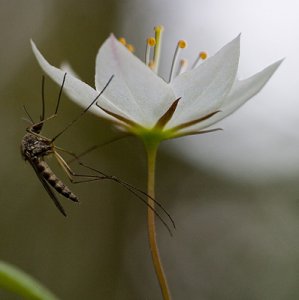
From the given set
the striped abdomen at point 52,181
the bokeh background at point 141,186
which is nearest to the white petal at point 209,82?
the striped abdomen at point 52,181

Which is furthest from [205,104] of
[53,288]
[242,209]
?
[242,209]

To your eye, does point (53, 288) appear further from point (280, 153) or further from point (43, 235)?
point (280, 153)

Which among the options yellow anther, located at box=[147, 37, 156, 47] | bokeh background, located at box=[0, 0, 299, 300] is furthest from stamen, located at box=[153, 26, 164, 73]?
bokeh background, located at box=[0, 0, 299, 300]

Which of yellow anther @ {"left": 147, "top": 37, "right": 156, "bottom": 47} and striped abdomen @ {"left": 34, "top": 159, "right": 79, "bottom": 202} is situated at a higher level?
yellow anther @ {"left": 147, "top": 37, "right": 156, "bottom": 47}

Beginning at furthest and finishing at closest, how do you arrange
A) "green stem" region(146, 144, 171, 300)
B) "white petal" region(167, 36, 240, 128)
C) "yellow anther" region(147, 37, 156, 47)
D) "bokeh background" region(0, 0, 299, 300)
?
"bokeh background" region(0, 0, 299, 300) < "yellow anther" region(147, 37, 156, 47) < "white petal" region(167, 36, 240, 128) < "green stem" region(146, 144, 171, 300)

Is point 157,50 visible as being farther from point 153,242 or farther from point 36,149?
point 153,242

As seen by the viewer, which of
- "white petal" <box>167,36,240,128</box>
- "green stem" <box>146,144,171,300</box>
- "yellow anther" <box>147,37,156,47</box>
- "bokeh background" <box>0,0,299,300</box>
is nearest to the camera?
"green stem" <box>146,144,171,300</box>

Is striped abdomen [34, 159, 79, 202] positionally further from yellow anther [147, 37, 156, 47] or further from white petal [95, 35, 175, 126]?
yellow anther [147, 37, 156, 47]

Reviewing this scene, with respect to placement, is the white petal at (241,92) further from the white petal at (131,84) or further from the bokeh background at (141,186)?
the bokeh background at (141,186)
